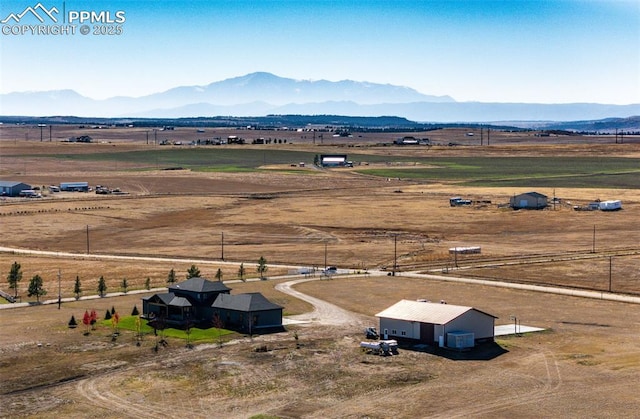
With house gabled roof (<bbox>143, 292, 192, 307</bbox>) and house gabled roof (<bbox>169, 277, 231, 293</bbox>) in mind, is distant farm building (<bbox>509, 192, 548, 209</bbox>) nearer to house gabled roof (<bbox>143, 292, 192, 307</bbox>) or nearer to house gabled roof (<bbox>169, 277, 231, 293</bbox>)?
house gabled roof (<bbox>169, 277, 231, 293</bbox>)

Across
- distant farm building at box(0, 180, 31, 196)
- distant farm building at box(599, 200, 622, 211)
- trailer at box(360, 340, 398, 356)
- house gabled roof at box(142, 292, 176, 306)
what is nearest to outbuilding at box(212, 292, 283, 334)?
house gabled roof at box(142, 292, 176, 306)

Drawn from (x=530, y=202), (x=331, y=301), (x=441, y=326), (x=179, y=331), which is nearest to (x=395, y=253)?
(x=331, y=301)

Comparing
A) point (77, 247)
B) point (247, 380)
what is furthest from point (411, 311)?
point (77, 247)

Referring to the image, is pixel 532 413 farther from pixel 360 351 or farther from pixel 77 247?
pixel 77 247

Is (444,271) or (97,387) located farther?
(444,271)

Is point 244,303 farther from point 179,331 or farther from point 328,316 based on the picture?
point 328,316

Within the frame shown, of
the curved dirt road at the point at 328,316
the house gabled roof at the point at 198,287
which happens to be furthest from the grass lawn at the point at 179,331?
the curved dirt road at the point at 328,316
